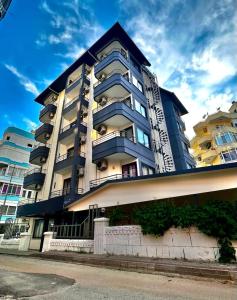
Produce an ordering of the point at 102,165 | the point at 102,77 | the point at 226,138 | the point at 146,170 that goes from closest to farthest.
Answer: the point at 102,165, the point at 146,170, the point at 102,77, the point at 226,138

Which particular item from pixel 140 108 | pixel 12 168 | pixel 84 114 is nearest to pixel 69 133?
pixel 84 114

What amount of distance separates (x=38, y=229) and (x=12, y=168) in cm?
1862

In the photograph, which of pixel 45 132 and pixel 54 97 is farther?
pixel 54 97

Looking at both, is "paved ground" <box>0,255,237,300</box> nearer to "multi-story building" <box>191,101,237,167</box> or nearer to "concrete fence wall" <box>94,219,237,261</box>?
"concrete fence wall" <box>94,219,237,261</box>

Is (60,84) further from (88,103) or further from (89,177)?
(89,177)

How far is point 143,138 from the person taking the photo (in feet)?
61.3

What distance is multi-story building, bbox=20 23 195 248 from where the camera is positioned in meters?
17.0

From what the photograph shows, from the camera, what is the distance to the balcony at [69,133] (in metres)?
20.6

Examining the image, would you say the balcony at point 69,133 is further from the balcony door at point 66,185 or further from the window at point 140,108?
the window at point 140,108

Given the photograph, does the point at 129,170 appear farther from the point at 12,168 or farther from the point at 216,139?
the point at 12,168

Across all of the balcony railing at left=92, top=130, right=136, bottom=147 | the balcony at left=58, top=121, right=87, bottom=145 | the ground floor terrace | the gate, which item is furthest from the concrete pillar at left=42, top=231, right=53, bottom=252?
the balcony at left=58, top=121, right=87, bottom=145

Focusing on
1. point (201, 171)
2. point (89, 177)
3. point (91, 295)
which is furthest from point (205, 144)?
point (91, 295)

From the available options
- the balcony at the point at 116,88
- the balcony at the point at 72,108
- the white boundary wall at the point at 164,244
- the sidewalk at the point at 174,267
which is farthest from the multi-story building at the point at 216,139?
the sidewalk at the point at 174,267

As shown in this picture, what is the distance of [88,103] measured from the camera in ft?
74.0
